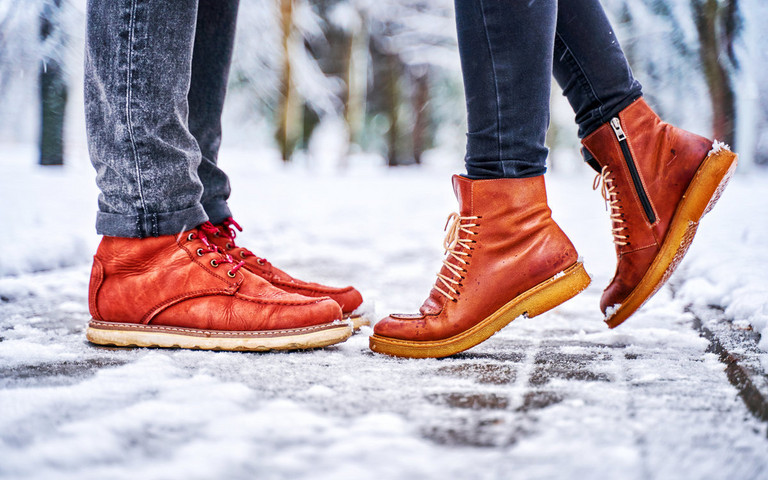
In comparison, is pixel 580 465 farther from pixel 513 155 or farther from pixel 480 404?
pixel 513 155

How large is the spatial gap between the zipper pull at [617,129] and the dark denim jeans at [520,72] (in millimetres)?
22

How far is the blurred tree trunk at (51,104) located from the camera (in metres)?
5.15

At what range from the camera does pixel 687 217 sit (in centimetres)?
121

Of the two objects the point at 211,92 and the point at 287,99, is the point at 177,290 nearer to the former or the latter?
the point at 211,92

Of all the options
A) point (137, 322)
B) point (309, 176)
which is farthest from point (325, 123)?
point (137, 322)

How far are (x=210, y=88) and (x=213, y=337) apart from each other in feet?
2.73

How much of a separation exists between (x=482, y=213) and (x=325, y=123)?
1296 cm

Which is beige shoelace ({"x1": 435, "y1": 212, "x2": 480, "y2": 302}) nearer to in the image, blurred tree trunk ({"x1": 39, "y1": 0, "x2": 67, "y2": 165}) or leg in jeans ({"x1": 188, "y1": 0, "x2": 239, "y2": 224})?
leg in jeans ({"x1": 188, "y1": 0, "x2": 239, "y2": 224})

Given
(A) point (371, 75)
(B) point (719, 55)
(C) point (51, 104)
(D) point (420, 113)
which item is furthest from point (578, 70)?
(D) point (420, 113)

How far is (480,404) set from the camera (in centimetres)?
85

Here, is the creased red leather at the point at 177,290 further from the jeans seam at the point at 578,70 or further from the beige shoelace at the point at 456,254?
the jeans seam at the point at 578,70

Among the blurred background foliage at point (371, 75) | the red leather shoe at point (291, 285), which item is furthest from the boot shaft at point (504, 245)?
the blurred background foliage at point (371, 75)

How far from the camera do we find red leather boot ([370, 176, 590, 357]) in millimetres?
1167

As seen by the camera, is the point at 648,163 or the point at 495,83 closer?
the point at 495,83
